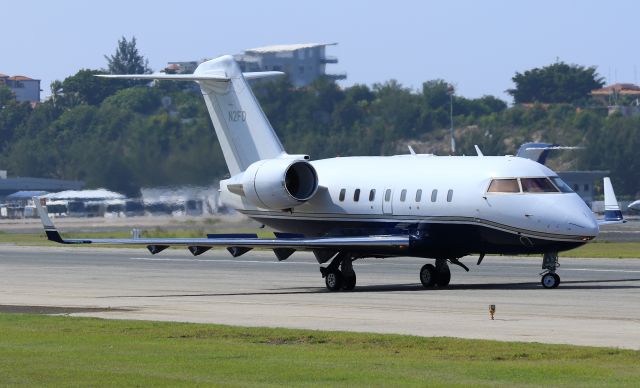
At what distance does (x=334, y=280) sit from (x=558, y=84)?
107 m

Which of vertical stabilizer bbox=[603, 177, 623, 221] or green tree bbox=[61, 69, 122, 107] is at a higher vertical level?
green tree bbox=[61, 69, 122, 107]

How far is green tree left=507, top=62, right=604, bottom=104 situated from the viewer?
453 ft

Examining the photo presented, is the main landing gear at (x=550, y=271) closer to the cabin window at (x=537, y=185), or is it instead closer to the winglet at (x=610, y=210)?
the cabin window at (x=537, y=185)

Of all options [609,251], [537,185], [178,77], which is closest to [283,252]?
[178,77]

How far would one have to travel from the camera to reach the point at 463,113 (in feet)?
378

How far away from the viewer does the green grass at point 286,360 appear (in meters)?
17.6

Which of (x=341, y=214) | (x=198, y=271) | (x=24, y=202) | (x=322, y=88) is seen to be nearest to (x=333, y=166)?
(x=341, y=214)

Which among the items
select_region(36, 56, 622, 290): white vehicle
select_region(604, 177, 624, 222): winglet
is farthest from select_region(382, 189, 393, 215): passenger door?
select_region(604, 177, 624, 222): winglet

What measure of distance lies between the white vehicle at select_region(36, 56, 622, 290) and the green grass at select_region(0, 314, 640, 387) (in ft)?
34.6

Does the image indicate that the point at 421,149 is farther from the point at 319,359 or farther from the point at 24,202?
the point at 319,359

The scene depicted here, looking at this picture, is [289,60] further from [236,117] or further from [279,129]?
[236,117]

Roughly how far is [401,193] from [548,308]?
8.23 meters

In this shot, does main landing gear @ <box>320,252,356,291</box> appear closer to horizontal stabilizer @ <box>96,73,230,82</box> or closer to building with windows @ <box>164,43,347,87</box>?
horizontal stabilizer @ <box>96,73,230,82</box>

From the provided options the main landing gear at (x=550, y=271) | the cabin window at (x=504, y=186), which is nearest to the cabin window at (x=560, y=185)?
the cabin window at (x=504, y=186)
